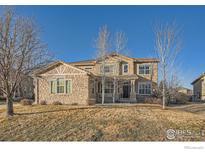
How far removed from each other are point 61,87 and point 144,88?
910 cm

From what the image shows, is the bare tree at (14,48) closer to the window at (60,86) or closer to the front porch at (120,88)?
the window at (60,86)

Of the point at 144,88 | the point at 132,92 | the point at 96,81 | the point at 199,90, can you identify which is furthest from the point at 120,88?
the point at 199,90

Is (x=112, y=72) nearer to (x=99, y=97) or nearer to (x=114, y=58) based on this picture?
(x=114, y=58)

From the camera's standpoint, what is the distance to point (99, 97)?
17625 mm

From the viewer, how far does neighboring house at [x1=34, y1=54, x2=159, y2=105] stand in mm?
14469

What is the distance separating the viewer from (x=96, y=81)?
1728 centimetres

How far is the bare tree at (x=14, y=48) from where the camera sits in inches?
347

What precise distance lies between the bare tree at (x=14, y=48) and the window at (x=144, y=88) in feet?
40.1

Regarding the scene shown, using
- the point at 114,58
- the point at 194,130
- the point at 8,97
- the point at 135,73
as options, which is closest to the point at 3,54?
the point at 8,97

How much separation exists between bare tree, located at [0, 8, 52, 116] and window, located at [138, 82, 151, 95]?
1221 cm

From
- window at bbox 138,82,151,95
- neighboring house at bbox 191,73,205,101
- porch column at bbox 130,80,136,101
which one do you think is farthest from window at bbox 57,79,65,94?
neighboring house at bbox 191,73,205,101
